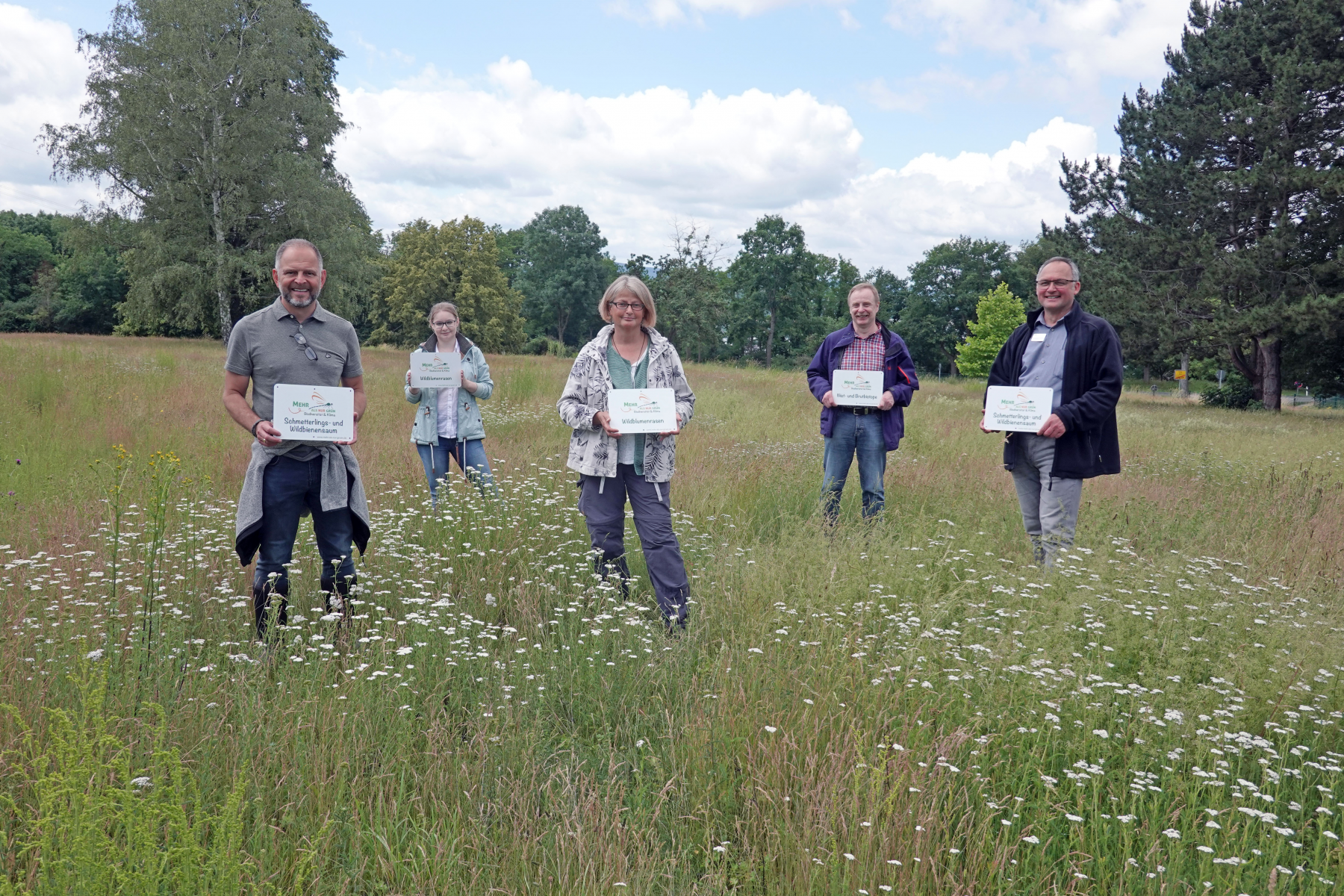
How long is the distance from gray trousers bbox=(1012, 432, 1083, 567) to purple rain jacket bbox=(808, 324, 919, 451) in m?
1.14

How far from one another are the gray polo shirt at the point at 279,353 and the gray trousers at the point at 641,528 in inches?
64.8

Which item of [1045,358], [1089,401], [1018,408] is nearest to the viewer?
[1089,401]

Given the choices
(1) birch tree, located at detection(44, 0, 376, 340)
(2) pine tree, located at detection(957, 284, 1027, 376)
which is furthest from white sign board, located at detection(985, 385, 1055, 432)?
(2) pine tree, located at detection(957, 284, 1027, 376)

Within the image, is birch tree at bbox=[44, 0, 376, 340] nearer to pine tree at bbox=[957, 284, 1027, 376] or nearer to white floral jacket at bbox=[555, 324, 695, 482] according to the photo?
white floral jacket at bbox=[555, 324, 695, 482]

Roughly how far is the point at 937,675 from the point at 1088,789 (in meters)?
0.72

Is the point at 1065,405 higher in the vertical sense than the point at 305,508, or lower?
higher

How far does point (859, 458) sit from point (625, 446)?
2.71 metres

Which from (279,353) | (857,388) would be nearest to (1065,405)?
(857,388)

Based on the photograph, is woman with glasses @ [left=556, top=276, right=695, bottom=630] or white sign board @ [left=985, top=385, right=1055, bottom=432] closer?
woman with glasses @ [left=556, top=276, right=695, bottom=630]


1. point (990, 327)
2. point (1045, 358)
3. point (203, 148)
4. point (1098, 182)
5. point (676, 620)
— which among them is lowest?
point (676, 620)

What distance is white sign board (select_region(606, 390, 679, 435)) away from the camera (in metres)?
4.54

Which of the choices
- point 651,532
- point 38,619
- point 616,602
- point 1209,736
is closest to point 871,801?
point 1209,736

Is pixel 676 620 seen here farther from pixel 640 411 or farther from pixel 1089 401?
pixel 1089 401

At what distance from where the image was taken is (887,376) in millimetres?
6488
